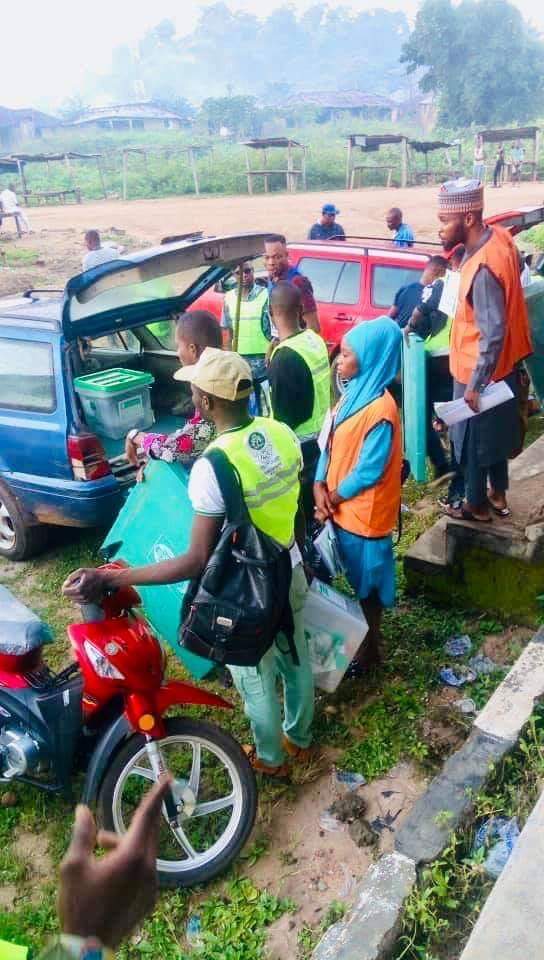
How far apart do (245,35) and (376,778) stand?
131 meters

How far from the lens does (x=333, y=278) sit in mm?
7809

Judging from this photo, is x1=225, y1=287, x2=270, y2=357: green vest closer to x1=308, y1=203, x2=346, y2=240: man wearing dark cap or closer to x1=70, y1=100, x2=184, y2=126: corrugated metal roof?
x1=308, y1=203, x2=346, y2=240: man wearing dark cap

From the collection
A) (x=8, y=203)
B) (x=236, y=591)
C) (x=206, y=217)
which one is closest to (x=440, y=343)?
(x=236, y=591)

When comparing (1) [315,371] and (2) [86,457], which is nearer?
(1) [315,371]

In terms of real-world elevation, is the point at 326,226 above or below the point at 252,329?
above

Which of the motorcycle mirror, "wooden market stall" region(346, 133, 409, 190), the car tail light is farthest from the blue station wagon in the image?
"wooden market stall" region(346, 133, 409, 190)

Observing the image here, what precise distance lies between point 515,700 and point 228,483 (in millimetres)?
1542

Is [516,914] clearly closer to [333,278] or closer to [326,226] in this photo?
[333,278]

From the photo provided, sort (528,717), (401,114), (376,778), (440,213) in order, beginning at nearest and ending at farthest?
(528,717)
(376,778)
(440,213)
(401,114)

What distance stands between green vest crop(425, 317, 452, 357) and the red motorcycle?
3312 millimetres

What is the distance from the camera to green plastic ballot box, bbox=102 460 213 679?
3424 millimetres

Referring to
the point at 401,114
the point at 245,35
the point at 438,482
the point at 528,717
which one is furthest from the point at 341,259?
the point at 245,35

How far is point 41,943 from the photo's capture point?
2652mm

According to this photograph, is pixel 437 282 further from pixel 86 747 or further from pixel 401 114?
pixel 401 114
